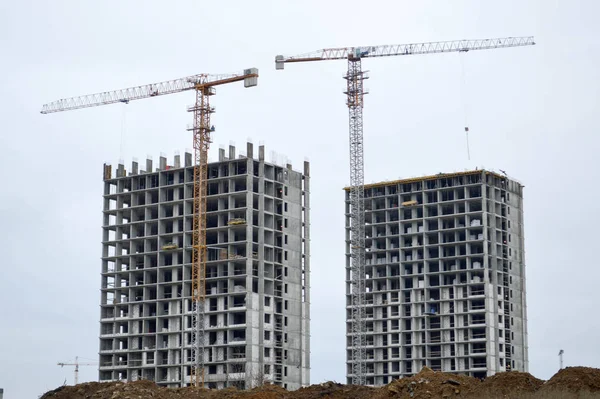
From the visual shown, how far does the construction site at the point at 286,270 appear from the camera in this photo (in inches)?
5837

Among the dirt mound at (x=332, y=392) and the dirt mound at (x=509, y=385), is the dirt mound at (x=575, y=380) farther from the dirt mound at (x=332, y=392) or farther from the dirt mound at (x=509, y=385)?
the dirt mound at (x=332, y=392)

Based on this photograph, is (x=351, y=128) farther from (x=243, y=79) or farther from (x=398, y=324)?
(x=398, y=324)

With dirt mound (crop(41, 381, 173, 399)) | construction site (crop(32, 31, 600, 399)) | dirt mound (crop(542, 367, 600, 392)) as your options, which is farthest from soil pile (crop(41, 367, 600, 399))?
construction site (crop(32, 31, 600, 399))

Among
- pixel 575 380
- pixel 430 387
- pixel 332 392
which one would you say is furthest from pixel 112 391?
pixel 575 380

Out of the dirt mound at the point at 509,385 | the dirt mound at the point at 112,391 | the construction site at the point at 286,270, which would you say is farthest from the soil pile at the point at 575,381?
the construction site at the point at 286,270

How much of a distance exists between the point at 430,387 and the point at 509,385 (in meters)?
5.28

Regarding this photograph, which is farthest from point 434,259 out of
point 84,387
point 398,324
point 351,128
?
point 84,387

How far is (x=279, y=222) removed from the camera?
154000 mm

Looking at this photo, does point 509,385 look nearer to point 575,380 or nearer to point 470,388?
point 470,388

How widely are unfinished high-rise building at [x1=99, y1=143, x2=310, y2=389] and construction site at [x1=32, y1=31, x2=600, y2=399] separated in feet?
0.72

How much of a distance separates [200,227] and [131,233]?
1545 centimetres

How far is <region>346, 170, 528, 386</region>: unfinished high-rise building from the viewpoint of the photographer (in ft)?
532

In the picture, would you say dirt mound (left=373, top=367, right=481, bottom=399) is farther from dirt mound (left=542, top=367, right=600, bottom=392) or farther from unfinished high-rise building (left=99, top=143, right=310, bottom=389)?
unfinished high-rise building (left=99, top=143, right=310, bottom=389)

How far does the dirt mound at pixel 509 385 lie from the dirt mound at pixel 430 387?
740 mm
